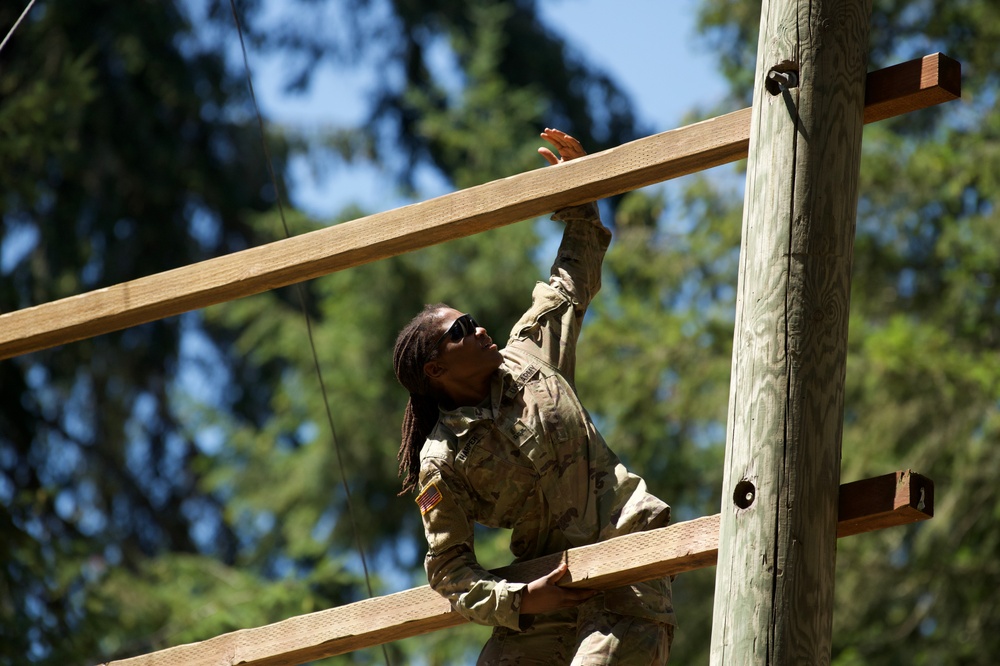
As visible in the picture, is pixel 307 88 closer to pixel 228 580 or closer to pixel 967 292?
pixel 228 580

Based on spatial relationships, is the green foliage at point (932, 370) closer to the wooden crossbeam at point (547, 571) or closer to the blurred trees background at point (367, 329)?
the blurred trees background at point (367, 329)

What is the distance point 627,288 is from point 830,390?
944cm

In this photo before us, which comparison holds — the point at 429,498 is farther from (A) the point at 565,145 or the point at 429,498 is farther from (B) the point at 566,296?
(A) the point at 565,145

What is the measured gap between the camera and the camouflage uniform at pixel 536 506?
3.66 metres

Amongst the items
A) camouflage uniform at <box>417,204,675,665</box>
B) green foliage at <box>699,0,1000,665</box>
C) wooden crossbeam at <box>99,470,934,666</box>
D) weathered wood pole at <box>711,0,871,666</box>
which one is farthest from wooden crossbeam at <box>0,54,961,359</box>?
green foliage at <box>699,0,1000,665</box>

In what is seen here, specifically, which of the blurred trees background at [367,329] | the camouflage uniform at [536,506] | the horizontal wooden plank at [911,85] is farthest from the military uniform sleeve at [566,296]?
the blurred trees background at [367,329]

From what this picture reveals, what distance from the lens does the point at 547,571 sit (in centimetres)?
362

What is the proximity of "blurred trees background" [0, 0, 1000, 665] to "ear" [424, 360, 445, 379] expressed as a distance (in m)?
3.38

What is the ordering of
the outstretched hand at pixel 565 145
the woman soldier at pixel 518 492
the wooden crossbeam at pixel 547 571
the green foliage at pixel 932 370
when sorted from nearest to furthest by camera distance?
the wooden crossbeam at pixel 547 571 < the woman soldier at pixel 518 492 < the outstretched hand at pixel 565 145 < the green foliage at pixel 932 370

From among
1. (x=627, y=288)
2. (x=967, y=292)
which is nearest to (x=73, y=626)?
(x=627, y=288)

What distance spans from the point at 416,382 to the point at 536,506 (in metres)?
0.46

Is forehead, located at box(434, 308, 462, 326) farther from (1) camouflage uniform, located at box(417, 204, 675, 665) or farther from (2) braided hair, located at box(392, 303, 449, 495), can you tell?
(1) camouflage uniform, located at box(417, 204, 675, 665)

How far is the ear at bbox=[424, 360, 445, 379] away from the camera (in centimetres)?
389

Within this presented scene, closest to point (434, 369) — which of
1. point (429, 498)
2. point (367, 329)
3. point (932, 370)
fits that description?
point (429, 498)
